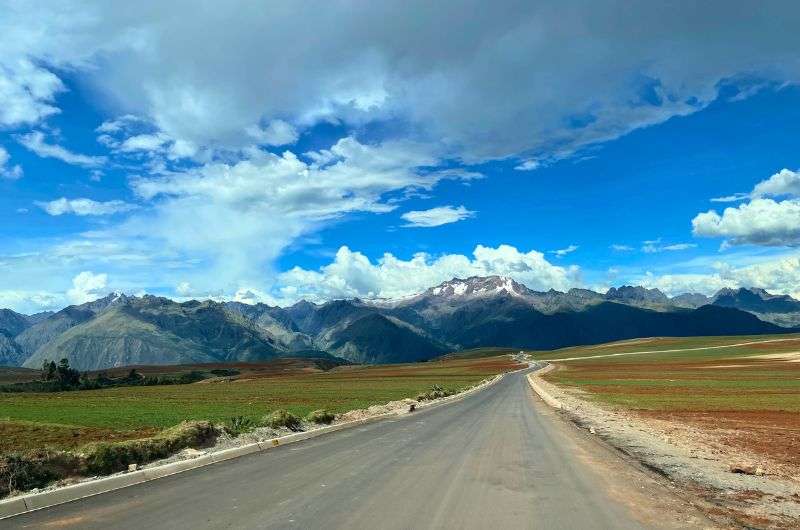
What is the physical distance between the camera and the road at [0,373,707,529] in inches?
398

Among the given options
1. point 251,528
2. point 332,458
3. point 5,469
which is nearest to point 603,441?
point 332,458

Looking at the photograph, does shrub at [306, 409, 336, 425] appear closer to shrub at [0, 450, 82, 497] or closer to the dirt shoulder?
the dirt shoulder

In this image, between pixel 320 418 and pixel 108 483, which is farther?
pixel 320 418

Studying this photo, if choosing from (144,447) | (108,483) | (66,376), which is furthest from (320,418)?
(66,376)

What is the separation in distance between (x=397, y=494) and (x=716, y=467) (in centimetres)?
1118

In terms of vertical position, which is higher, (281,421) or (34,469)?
(34,469)

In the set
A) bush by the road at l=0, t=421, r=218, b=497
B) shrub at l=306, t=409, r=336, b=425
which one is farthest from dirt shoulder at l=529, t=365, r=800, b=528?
bush by the road at l=0, t=421, r=218, b=497

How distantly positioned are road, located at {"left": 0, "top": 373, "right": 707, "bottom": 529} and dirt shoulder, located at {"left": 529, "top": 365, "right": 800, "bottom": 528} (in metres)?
1.06

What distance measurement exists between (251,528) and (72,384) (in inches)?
6929

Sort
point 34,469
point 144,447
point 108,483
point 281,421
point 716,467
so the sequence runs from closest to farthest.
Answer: point 108,483
point 34,469
point 716,467
point 144,447
point 281,421

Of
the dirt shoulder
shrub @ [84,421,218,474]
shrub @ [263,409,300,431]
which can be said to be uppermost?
shrub @ [84,421,218,474]

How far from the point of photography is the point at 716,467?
1738 cm

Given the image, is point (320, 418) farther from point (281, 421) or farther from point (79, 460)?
point (79, 460)

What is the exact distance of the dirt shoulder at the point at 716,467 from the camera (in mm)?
11594
